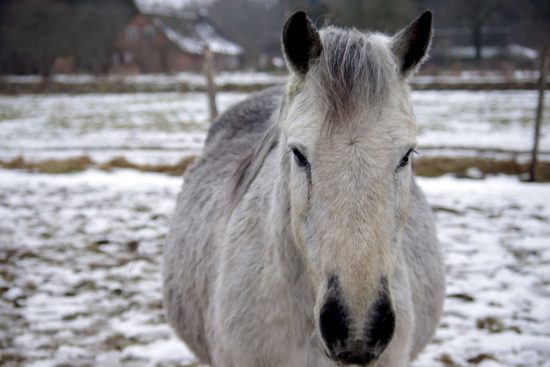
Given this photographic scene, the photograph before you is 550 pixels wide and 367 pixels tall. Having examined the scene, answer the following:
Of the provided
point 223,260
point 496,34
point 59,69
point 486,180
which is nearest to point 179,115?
point 486,180

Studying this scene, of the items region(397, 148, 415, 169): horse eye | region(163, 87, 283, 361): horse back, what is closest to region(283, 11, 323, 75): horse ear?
region(397, 148, 415, 169): horse eye

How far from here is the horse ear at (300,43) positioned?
1.67 meters

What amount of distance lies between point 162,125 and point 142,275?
1102 centimetres

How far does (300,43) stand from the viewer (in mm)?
1728

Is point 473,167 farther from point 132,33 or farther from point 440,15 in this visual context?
point 132,33

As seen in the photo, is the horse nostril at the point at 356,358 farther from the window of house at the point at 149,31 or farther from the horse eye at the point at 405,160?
the window of house at the point at 149,31

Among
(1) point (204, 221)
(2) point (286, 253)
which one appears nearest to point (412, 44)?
(2) point (286, 253)

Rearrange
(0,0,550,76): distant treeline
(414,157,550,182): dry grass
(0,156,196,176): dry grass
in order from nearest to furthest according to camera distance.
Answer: (414,157,550,182): dry grass
(0,156,196,176): dry grass
(0,0,550,76): distant treeline

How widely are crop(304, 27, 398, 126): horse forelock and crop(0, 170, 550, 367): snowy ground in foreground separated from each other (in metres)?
2.54

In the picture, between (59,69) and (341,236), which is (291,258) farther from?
(59,69)

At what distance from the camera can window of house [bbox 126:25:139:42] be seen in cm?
4438

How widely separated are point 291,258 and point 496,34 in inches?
1627

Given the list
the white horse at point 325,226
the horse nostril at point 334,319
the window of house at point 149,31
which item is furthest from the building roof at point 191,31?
the horse nostril at point 334,319

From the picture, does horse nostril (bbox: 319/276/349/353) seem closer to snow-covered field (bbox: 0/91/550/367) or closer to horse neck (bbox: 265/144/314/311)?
horse neck (bbox: 265/144/314/311)
